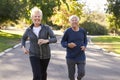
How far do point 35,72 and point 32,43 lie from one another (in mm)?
584

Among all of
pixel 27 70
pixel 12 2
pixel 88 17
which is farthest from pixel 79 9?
pixel 27 70

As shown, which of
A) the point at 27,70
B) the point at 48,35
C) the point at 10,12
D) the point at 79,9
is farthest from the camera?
the point at 79,9

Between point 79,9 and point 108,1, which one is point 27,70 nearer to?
point 108,1

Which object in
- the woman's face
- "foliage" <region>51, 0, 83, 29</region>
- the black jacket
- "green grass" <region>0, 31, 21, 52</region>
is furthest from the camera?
"foliage" <region>51, 0, 83, 29</region>

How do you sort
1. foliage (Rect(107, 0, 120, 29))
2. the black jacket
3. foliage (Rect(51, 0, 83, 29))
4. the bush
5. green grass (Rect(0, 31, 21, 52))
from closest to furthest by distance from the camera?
the black jacket, green grass (Rect(0, 31, 21, 52)), foliage (Rect(107, 0, 120, 29)), foliage (Rect(51, 0, 83, 29)), the bush

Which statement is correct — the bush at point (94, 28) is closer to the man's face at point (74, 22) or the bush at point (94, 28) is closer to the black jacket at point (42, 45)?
the man's face at point (74, 22)

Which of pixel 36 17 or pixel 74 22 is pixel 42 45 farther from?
pixel 74 22

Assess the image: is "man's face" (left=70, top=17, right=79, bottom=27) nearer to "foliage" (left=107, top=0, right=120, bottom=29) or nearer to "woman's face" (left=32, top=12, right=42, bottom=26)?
"woman's face" (left=32, top=12, right=42, bottom=26)

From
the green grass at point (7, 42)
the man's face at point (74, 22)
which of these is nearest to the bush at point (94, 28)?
the green grass at point (7, 42)

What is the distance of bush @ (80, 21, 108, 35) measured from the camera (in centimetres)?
7251

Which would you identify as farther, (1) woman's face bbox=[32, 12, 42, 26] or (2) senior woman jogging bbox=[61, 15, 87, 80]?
(2) senior woman jogging bbox=[61, 15, 87, 80]

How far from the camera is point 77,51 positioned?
8.80 meters

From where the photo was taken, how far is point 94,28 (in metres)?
72.6

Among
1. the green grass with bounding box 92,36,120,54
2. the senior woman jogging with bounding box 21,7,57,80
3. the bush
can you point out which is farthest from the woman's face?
the bush
